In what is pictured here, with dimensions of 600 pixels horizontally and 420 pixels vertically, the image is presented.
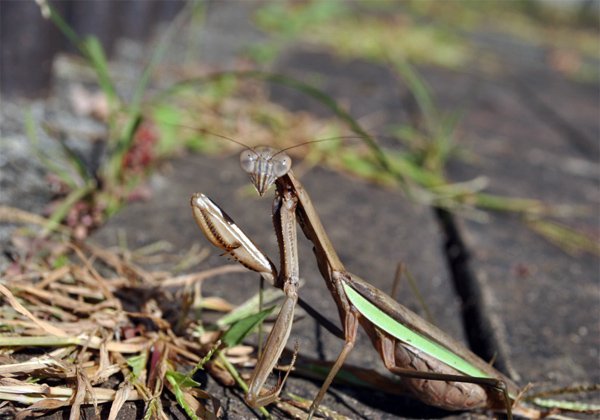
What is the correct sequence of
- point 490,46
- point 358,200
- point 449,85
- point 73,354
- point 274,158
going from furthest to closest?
point 490,46, point 449,85, point 358,200, point 73,354, point 274,158

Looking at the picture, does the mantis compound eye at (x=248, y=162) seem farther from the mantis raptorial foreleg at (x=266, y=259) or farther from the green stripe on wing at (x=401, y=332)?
the green stripe on wing at (x=401, y=332)

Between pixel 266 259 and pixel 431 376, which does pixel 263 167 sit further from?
pixel 431 376

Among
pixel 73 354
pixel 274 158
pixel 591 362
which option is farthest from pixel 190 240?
pixel 591 362

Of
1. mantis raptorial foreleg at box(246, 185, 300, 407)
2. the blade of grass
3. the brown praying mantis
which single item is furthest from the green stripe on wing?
the blade of grass

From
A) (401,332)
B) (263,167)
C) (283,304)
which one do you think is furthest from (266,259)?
(401,332)

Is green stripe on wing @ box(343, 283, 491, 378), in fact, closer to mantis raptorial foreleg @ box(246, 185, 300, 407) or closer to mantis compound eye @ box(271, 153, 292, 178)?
mantis raptorial foreleg @ box(246, 185, 300, 407)

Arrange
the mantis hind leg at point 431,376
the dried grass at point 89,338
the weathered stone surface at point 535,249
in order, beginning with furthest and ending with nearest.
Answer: the weathered stone surface at point 535,249
the mantis hind leg at point 431,376
the dried grass at point 89,338

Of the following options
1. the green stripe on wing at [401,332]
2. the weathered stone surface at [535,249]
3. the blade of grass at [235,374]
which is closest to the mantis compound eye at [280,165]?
the green stripe on wing at [401,332]

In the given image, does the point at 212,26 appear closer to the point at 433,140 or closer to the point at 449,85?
the point at 449,85
